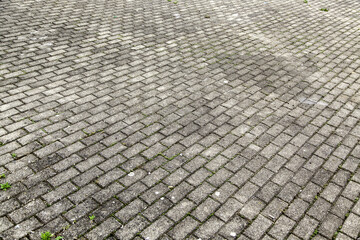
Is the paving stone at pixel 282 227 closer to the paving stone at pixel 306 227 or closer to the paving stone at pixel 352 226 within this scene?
the paving stone at pixel 306 227

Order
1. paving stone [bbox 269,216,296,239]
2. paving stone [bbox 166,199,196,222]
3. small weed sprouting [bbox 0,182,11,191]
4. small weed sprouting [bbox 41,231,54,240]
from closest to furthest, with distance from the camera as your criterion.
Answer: small weed sprouting [bbox 41,231,54,240], paving stone [bbox 269,216,296,239], paving stone [bbox 166,199,196,222], small weed sprouting [bbox 0,182,11,191]

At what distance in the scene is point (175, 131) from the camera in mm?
5047

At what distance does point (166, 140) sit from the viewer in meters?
4.85

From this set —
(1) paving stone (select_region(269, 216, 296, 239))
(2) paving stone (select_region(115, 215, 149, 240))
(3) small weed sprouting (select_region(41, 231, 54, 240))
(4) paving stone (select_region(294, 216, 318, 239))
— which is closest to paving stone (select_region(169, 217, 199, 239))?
(2) paving stone (select_region(115, 215, 149, 240))

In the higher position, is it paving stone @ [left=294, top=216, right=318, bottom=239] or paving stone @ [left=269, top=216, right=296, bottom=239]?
paving stone @ [left=269, top=216, right=296, bottom=239]

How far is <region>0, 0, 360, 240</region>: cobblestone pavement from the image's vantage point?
146 inches

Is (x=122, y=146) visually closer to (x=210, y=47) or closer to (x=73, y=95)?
(x=73, y=95)

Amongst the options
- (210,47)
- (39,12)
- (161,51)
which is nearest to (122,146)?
(161,51)

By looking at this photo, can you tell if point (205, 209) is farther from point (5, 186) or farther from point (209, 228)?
point (5, 186)

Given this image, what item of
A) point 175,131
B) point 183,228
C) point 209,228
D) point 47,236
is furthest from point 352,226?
point 47,236

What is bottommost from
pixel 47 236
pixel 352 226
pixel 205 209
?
pixel 352 226

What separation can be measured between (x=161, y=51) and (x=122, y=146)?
358 centimetres

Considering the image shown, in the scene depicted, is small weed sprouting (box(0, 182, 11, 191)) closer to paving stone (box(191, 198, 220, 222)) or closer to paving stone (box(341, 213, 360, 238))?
paving stone (box(191, 198, 220, 222))

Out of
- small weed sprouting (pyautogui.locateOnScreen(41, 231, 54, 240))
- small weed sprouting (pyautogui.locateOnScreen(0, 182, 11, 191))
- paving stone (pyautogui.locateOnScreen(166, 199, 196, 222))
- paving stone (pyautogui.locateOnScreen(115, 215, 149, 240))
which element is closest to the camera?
small weed sprouting (pyautogui.locateOnScreen(41, 231, 54, 240))
